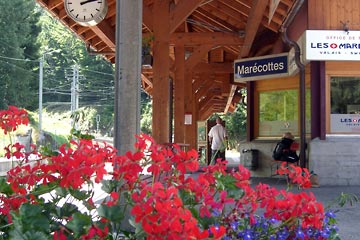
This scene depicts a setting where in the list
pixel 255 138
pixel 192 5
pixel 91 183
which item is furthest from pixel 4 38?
pixel 91 183

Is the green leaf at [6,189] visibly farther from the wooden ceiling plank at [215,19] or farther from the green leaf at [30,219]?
the wooden ceiling plank at [215,19]

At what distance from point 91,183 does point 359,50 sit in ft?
26.4

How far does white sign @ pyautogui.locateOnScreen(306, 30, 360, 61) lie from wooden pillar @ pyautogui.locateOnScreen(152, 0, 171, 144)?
8.33ft

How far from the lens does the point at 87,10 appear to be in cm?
671

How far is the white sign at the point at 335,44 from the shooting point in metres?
9.25

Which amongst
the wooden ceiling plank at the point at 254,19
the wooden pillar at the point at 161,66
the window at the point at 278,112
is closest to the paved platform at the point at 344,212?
the window at the point at 278,112

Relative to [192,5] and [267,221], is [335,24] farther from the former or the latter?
[267,221]

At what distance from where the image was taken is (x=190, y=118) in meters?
15.5

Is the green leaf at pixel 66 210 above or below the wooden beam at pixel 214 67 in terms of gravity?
below

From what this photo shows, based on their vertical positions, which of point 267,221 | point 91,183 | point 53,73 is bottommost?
→ point 267,221

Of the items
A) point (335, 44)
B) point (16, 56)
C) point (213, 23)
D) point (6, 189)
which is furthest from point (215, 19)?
point (16, 56)

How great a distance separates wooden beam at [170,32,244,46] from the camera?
442 inches

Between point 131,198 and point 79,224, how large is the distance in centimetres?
23

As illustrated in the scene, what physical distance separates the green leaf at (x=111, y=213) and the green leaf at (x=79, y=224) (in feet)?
0.18
